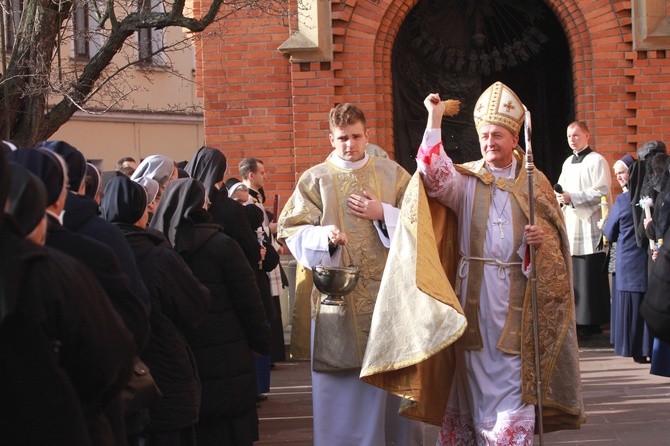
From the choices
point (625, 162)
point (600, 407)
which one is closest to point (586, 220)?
point (625, 162)

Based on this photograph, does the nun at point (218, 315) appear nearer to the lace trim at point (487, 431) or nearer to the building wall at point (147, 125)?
the lace trim at point (487, 431)

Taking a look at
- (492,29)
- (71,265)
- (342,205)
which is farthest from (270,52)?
(71,265)

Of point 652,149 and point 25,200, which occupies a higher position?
point 652,149

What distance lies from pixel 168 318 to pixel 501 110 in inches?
83.8

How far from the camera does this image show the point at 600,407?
9617 mm

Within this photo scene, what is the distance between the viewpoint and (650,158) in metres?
11.0

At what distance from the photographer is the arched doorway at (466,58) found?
14.7m

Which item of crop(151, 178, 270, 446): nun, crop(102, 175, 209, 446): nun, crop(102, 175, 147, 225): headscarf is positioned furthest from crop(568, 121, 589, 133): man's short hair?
crop(102, 175, 147, 225): headscarf

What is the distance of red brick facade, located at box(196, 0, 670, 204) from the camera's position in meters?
13.3

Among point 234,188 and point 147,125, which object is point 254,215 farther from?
point 147,125

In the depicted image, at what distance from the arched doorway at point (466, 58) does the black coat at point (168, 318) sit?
8.93 m

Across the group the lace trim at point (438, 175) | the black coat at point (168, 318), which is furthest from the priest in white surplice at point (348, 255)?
the black coat at point (168, 318)

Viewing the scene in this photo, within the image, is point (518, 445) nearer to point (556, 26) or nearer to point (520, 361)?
point (520, 361)

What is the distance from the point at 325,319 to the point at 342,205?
680 mm
